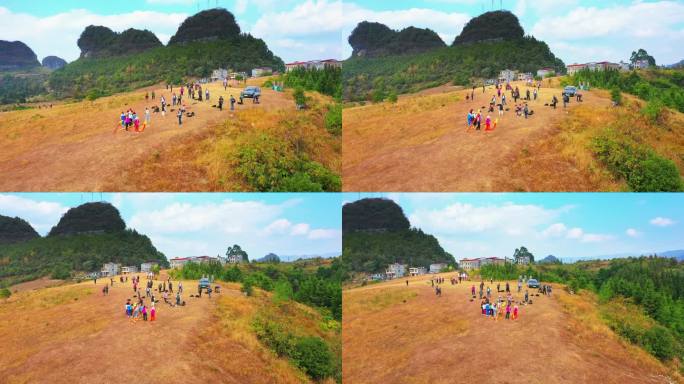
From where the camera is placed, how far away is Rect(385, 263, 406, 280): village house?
34.0 metres

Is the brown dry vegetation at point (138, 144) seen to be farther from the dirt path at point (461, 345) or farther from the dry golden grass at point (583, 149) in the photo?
the dry golden grass at point (583, 149)

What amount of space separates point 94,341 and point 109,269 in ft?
33.6

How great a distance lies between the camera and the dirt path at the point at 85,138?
87.1ft

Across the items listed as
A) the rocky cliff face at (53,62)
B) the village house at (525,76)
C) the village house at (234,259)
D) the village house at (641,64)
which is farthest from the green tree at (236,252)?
the village house at (641,64)

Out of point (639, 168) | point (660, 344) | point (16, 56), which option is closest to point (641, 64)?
point (639, 168)

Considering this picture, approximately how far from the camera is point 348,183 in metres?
29.4

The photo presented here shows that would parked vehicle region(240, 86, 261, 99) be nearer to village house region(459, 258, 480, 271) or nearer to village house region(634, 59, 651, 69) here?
village house region(459, 258, 480, 271)

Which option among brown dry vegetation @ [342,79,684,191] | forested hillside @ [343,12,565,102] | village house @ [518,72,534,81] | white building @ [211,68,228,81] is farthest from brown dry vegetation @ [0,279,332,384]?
village house @ [518,72,534,81]

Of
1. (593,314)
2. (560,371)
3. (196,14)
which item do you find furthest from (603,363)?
(196,14)

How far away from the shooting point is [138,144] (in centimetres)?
2811

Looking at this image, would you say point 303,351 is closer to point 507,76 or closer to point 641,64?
point 507,76

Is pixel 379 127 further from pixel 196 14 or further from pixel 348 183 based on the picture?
pixel 196 14

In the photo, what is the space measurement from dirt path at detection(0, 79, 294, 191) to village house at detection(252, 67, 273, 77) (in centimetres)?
158

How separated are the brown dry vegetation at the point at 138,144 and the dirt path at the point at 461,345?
839 centimetres
